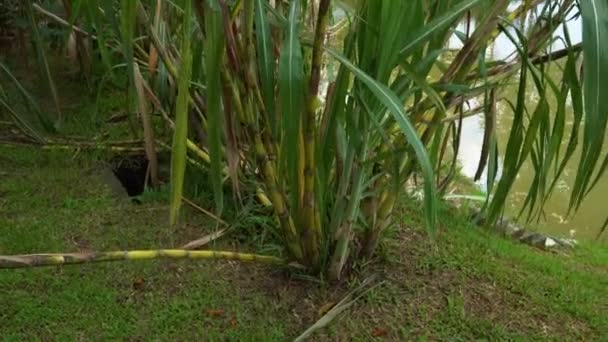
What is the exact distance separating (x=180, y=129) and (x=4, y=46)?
7.14 feet

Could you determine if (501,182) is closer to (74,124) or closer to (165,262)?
(165,262)

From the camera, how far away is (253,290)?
1538mm

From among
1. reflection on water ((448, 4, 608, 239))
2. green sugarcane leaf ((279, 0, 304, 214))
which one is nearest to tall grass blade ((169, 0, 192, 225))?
green sugarcane leaf ((279, 0, 304, 214))

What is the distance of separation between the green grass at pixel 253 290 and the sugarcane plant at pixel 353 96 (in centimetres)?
13

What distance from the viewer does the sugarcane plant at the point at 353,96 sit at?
963 millimetres

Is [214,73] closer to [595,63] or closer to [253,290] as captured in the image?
[595,63]

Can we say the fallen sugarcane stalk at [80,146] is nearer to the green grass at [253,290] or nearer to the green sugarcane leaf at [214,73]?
the green grass at [253,290]

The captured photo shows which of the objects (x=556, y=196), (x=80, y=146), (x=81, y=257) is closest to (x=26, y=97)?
(x=80, y=146)

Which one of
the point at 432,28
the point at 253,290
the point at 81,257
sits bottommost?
the point at 253,290

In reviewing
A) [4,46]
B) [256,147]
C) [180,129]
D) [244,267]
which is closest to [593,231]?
[244,267]

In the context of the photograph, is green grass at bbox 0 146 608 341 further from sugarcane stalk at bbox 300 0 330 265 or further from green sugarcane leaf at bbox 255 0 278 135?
green sugarcane leaf at bbox 255 0 278 135

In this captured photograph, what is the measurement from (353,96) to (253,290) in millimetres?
599

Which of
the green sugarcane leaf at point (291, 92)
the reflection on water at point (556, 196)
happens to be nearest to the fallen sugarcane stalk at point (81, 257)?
the green sugarcane leaf at point (291, 92)

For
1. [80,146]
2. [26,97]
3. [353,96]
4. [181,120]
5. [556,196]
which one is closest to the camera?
[181,120]
